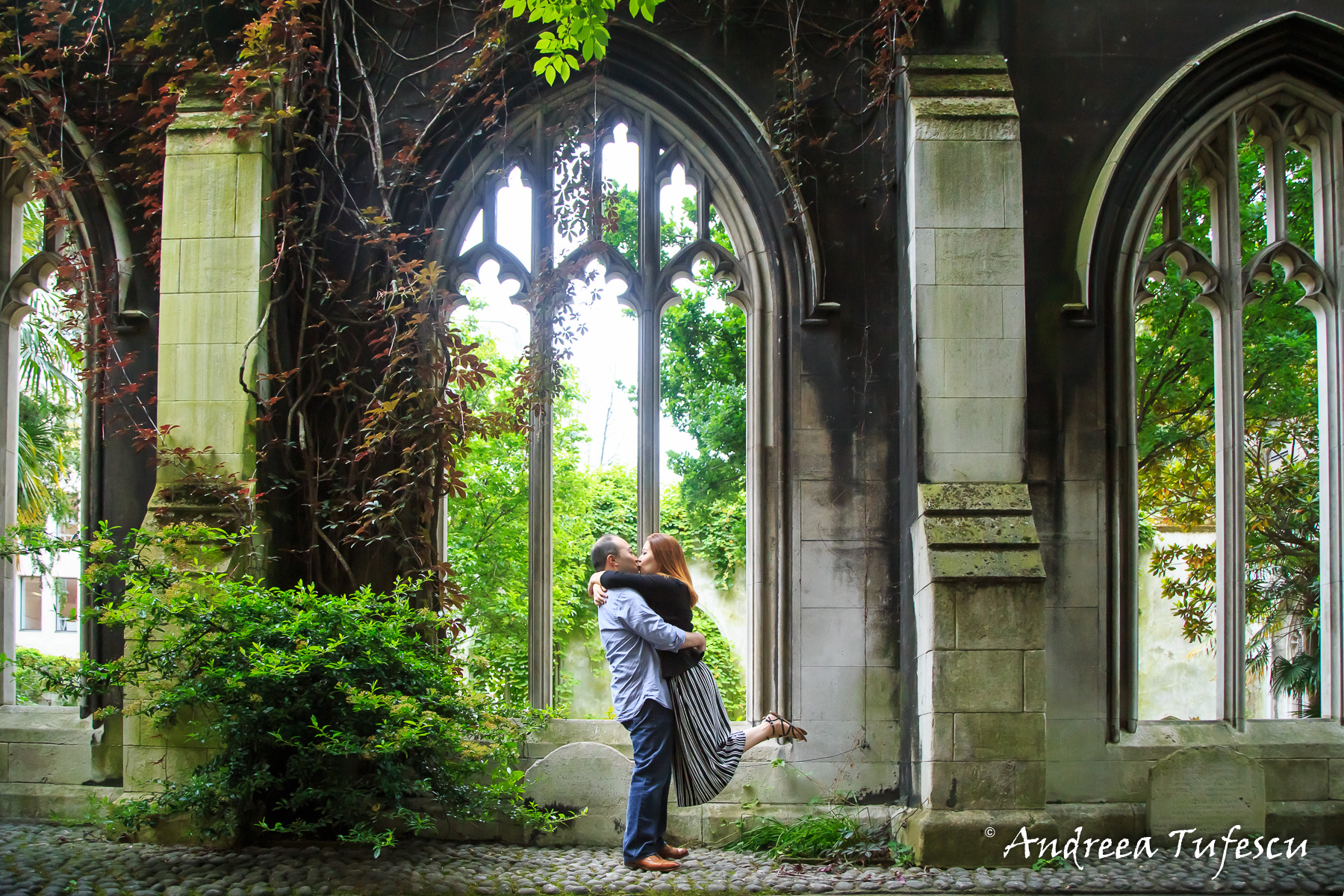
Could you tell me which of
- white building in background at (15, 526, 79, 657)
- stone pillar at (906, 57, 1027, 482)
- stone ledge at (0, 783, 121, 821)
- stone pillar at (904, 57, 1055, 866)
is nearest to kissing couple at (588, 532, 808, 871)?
stone pillar at (904, 57, 1055, 866)

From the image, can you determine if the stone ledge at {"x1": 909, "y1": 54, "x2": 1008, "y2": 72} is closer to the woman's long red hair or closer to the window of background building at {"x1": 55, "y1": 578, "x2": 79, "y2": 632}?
the woman's long red hair

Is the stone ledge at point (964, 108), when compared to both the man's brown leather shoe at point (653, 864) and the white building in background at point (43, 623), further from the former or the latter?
the white building in background at point (43, 623)

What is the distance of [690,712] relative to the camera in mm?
4938

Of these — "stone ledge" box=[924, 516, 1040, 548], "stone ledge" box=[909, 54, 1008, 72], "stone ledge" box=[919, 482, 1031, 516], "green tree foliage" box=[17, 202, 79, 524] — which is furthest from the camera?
"green tree foliage" box=[17, 202, 79, 524]

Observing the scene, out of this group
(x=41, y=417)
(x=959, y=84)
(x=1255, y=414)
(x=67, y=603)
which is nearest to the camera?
(x=959, y=84)

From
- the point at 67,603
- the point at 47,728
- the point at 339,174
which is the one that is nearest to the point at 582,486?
the point at 67,603

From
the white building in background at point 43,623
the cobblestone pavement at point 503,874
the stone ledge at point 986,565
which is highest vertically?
the stone ledge at point 986,565

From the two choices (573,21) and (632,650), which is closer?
(632,650)

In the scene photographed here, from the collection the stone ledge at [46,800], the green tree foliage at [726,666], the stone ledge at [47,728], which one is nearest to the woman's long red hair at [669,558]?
the stone ledge at [46,800]

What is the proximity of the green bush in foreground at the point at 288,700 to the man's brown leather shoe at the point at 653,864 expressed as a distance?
48 cm

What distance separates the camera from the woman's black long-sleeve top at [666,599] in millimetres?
4891

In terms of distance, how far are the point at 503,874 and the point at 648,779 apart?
31.6 inches

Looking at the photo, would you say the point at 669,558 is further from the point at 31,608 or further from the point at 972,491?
the point at 31,608

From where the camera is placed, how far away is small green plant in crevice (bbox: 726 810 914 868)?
210 inches
